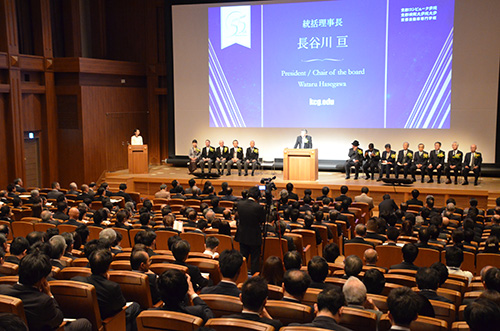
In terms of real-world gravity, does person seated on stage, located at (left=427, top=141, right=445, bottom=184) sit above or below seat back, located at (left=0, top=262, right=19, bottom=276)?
above

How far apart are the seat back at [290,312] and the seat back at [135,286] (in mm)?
1064

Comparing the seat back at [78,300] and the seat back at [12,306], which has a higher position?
the seat back at [12,306]

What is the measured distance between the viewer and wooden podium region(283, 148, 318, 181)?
38.9 feet

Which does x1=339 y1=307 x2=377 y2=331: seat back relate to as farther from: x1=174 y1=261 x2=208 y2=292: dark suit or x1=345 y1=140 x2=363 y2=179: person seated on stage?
x1=345 y1=140 x2=363 y2=179: person seated on stage

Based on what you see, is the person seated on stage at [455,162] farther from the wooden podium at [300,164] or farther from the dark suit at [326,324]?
the dark suit at [326,324]

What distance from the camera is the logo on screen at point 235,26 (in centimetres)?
1398

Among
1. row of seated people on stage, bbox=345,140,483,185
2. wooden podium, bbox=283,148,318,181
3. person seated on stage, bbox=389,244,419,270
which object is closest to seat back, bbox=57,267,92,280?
person seated on stage, bbox=389,244,419,270

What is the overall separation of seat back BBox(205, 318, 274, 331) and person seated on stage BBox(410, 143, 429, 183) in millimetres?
9684

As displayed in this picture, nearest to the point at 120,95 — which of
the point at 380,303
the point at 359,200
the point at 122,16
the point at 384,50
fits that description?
the point at 122,16

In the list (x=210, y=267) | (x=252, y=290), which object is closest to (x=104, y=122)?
(x=210, y=267)

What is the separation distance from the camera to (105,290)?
3.59 meters

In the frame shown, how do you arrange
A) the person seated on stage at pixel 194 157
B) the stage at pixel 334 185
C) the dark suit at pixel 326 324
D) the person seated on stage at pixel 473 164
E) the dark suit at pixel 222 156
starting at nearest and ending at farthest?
the dark suit at pixel 326 324 < the stage at pixel 334 185 < the person seated on stage at pixel 473 164 < the dark suit at pixel 222 156 < the person seated on stage at pixel 194 157

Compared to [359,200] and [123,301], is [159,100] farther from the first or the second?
[123,301]

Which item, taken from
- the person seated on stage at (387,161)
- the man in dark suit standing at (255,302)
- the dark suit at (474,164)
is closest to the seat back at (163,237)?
the man in dark suit standing at (255,302)
